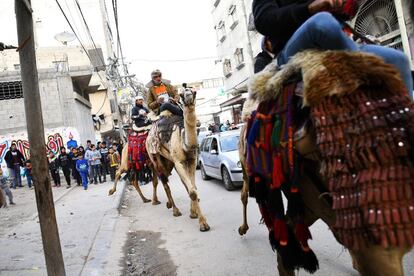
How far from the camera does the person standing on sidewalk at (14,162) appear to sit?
1734cm

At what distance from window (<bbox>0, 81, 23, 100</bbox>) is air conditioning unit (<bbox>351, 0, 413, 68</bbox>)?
55.4ft

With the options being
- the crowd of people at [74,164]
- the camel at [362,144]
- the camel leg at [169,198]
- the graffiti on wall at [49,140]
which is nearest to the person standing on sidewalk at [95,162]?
the crowd of people at [74,164]

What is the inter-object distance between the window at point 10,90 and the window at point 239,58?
50.8ft

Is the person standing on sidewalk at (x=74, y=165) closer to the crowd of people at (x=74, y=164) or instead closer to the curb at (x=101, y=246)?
the crowd of people at (x=74, y=164)

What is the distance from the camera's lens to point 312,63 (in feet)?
6.34

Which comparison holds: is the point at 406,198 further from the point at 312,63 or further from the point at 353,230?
the point at 312,63

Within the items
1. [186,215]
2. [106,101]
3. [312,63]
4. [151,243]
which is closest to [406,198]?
[312,63]

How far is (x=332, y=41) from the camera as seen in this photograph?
1.96 meters

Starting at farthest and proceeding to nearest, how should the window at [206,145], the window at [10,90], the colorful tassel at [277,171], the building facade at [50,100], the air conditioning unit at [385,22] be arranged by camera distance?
the window at [10,90]
the building facade at [50,100]
the window at [206,145]
the air conditioning unit at [385,22]
the colorful tassel at [277,171]

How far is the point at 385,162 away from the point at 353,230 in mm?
321

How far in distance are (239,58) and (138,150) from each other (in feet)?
70.6

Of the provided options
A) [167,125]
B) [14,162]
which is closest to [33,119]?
[167,125]

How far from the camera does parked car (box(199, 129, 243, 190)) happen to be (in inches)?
425

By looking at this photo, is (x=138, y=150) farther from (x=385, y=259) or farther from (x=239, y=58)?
(x=239, y=58)
